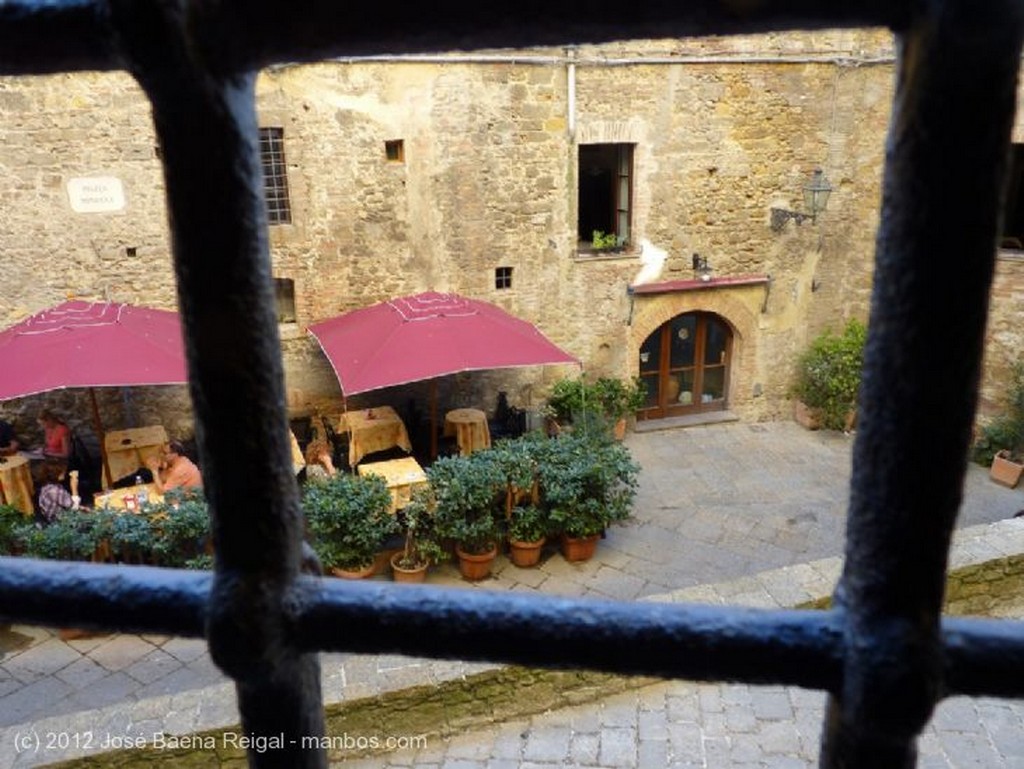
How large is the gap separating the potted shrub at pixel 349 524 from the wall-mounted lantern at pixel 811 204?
6.69 meters

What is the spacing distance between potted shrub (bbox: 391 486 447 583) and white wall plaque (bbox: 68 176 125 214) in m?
4.78

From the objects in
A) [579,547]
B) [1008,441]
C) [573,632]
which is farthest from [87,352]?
[1008,441]

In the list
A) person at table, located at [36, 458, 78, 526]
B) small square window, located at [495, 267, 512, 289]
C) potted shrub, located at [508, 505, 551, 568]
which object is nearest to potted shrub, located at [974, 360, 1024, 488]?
potted shrub, located at [508, 505, 551, 568]

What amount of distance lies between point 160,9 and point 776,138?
35.9ft

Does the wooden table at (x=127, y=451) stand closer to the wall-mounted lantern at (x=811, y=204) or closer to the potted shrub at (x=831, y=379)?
the wall-mounted lantern at (x=811, y=204)

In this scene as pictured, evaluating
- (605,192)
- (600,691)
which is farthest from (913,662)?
(605,192)

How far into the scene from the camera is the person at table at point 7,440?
819cm

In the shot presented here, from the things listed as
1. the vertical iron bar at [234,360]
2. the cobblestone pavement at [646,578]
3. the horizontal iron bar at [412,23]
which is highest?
the horizontal iron bar at [412,23]

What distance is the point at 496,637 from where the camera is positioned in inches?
31.1

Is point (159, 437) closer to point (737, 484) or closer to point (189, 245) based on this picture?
point (737, 484)

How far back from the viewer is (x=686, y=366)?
11.6m

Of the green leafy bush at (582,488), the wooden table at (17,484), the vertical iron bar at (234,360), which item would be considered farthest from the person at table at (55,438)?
the vertical iron bar at (234,360)

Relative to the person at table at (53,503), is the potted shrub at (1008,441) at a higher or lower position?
lower

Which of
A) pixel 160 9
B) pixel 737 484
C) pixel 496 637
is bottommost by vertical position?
pixel 737 484
